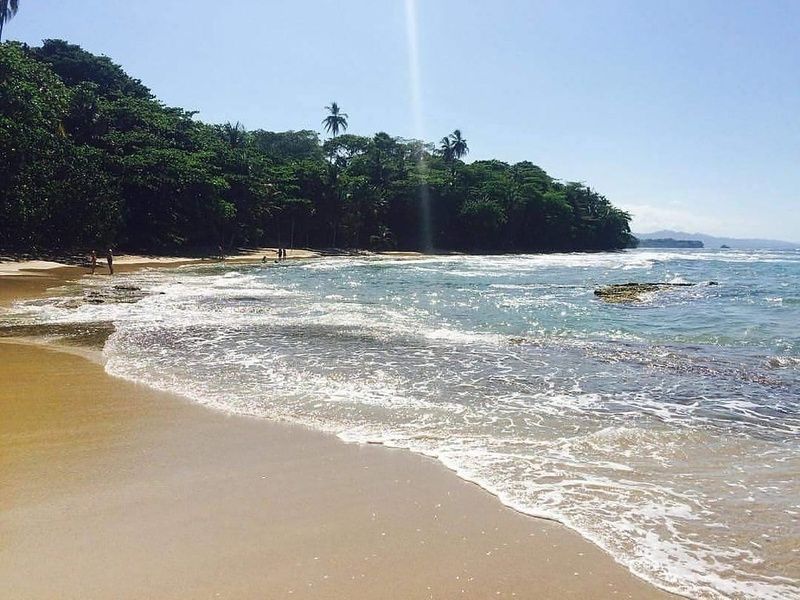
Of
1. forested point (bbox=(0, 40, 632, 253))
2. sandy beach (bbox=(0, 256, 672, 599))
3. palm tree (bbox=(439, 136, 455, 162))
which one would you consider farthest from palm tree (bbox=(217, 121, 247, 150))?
sandy beach (bbox=(0, 256, 672, 599))

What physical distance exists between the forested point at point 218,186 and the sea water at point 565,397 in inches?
790

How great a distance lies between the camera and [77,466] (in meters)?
5.24

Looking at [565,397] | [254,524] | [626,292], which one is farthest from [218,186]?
[254,524]

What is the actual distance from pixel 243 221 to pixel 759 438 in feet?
178

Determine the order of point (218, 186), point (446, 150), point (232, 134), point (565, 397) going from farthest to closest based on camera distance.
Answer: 1. point (446, 150)
2. point (232, 134)
3. point (218, 186)
4. point (565, 397)

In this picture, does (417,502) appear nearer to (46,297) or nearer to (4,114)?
(46,297)

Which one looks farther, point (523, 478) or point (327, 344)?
point (327, 344)

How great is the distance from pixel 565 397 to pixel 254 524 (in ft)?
17.2

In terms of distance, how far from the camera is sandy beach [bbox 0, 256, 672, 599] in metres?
3.50

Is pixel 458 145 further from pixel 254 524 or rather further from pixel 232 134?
pixel 254 524

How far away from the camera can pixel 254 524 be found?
420 cm

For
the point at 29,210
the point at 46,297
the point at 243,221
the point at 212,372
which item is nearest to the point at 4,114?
the point at 29,210

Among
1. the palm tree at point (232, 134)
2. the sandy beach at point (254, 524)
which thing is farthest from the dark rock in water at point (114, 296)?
the palm tree at point (232, 134)

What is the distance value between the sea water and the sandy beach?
442mm
